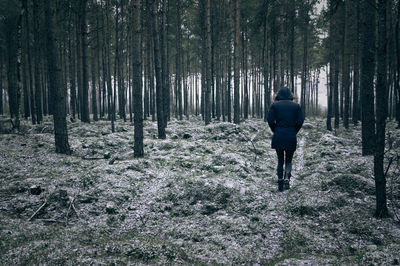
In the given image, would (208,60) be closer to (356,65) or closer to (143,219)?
(356,65)

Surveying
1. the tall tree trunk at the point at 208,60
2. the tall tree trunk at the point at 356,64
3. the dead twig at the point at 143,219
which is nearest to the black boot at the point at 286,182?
the dead twig at the point at 143,219

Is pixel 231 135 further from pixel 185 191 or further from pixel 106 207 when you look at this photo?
pixel 106 207

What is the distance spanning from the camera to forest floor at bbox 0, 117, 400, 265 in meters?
3.63

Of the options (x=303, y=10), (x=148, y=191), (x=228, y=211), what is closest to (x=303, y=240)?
(x=228, y=211)

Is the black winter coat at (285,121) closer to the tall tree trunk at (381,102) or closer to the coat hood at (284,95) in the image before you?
the coat hood at (284,95)

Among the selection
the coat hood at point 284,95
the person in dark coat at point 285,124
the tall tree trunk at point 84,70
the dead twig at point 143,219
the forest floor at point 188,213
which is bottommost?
the dead twig at point 143,219

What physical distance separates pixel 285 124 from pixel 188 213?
308 centimetres

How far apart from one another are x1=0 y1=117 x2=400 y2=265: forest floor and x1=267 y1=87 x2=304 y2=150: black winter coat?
1.27 metres

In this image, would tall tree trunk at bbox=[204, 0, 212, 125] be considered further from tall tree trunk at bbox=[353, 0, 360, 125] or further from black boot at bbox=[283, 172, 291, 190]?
black boot at bbox=[283, 172, 291, 190]

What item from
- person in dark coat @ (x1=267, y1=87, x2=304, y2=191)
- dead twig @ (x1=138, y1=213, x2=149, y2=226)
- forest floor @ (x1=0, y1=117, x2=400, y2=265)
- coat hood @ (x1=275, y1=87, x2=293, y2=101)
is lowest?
dead twig @ (x1=138, y1=213, x2=149, y2=226)

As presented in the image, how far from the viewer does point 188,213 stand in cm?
514

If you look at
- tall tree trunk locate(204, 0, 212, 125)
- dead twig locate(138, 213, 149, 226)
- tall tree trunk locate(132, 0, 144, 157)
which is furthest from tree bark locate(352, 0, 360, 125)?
dead twig locate(138, 213, 149, 226)

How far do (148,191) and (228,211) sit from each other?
208 cm

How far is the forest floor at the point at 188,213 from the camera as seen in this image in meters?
3.63
